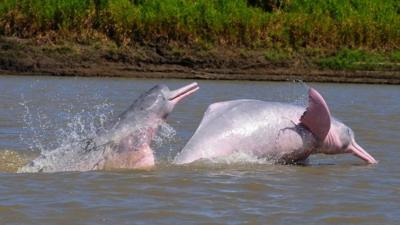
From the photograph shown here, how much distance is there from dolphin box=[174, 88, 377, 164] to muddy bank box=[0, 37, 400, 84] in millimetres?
18988

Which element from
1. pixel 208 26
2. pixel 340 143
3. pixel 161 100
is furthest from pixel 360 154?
pixel 208 26

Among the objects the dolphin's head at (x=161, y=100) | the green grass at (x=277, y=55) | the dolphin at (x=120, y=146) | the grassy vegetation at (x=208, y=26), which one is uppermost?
→ the dolphin's head at (x=161, y=100)

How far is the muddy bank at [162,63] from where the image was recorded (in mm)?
30016

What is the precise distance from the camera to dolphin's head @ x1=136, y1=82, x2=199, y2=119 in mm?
9805

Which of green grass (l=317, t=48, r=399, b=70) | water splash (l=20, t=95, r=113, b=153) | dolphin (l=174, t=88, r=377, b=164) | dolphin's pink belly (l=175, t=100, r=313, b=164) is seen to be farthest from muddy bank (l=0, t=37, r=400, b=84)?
dolphin's pink belly (l=175, t=100, r=313, b=164)

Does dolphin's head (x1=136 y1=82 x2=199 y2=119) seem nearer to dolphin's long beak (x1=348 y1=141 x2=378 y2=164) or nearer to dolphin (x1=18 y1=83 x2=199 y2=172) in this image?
dolphin (x1=18 y1=83 x2=199 y2=172)

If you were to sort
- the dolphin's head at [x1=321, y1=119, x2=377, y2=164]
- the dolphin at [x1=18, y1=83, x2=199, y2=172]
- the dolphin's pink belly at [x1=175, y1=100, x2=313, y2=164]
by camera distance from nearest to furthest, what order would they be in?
1. the dolphin at [x1=18, y1=83, x2=199, y2=172]
2. the dolphin's pink belly at [x1=175, y1=100, x2=313, y2=164]
3. the dolphin's head at [x1=321, y1=119, x2=377, y2=164]

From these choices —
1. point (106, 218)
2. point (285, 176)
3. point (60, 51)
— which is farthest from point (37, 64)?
point (106, 218)

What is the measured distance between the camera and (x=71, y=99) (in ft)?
65.3

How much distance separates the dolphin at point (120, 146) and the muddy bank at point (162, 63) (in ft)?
65.0

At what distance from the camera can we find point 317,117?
10359mm

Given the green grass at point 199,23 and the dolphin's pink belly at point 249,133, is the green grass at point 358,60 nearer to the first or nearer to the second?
the green grass at point 199,23

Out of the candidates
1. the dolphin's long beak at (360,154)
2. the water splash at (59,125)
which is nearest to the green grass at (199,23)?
the water splash at (59,125)

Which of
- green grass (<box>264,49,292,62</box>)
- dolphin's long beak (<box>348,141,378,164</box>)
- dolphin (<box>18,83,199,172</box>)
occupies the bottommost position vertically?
green grass (<box>264,49,292,62</box>)
